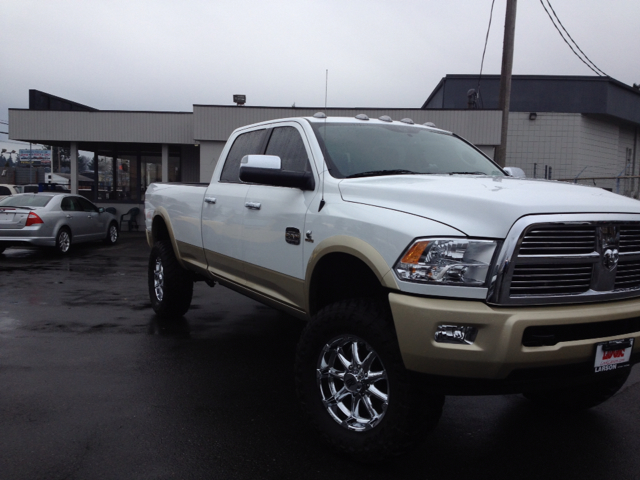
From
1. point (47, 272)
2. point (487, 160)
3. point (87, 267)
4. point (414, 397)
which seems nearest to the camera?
point (414, 397)

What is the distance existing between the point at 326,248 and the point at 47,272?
28.7 ft

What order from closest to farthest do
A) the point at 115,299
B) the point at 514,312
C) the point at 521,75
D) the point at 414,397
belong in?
1. the point at 514,312
2. the point at 414,397
3. the point at 115,299
4. the point at 521,75

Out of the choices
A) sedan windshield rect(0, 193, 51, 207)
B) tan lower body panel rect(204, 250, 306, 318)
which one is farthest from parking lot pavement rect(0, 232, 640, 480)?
sedan windshield rect(0, 193, 51, 207)

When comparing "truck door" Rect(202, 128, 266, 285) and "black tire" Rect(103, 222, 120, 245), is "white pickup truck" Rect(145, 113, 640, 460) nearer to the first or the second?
"truck door" Rect(202, 128, 266, 285)

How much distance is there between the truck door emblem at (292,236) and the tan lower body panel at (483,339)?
1.20m

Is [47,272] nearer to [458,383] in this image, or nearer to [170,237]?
[170,237]

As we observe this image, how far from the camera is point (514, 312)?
2732 mm

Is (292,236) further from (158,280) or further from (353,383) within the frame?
(158,280)

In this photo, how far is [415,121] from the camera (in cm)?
1838

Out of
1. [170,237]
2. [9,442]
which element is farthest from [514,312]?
[170,237]

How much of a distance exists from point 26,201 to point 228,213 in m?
10.4

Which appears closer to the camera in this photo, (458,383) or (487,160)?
(458,383)

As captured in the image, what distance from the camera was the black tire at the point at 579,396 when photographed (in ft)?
12.7

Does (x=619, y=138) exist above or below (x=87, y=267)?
above
